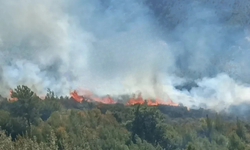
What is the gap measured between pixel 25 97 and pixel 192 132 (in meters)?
65.7

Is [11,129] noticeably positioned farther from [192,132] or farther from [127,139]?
[192,132]

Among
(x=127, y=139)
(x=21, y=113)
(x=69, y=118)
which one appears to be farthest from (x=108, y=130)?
(x=21, y=113)

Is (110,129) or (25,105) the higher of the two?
(25,105)

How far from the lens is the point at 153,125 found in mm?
140625

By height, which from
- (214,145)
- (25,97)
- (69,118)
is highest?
(25,97)

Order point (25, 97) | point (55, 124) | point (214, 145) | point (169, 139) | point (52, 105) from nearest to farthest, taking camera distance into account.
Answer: point (55, 124) < point (214, 145) < point (25, 97) < point (169, 139) < point (52, 105)

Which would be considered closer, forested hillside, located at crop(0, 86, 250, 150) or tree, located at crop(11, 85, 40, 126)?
forested hillside, located at crop(0, 86, 250, 150)

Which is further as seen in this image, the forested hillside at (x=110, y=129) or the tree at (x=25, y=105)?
the tree at (x=25, y=105)

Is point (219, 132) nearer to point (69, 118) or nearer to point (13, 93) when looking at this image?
point (69, 118)

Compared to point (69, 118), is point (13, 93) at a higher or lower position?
higher

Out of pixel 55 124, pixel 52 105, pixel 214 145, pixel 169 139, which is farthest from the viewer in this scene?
pixel 52 105

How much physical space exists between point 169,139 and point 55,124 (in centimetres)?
4887

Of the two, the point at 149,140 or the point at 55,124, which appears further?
the point at 149,140

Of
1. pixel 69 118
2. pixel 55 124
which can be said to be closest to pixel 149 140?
pixel 69 118
